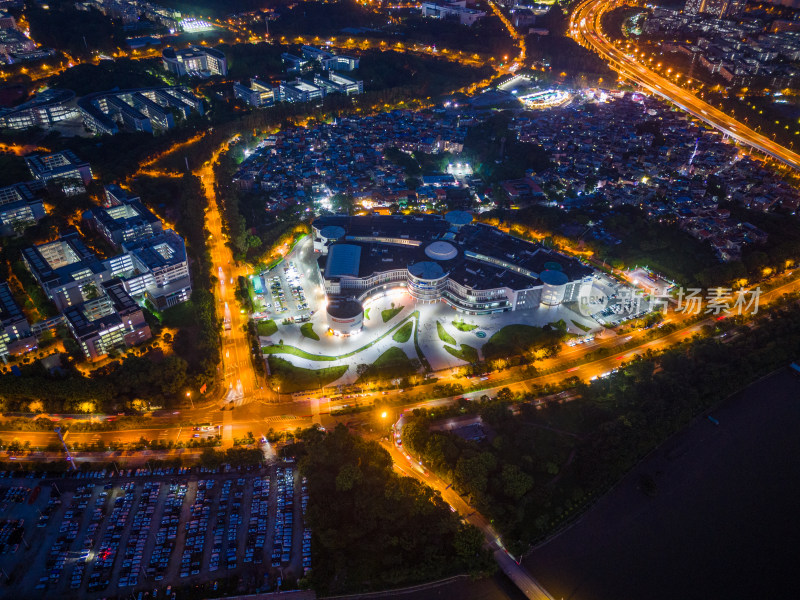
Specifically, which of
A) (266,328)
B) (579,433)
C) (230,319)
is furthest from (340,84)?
(579,433)

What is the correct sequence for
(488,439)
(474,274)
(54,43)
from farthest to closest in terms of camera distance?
(54,43)
(474,274)
(488,439)

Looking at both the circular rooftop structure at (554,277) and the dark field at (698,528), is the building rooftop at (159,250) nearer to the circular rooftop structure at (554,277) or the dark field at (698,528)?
the circular rooftop structure at (554,277)

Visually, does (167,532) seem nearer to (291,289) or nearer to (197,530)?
(197,530)

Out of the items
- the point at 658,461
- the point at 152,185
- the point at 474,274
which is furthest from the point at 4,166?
the point at 658,461

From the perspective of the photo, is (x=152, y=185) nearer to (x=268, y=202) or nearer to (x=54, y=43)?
(x=268, y=202)

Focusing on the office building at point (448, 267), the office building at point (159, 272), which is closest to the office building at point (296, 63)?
the office building at point (448, 267)
